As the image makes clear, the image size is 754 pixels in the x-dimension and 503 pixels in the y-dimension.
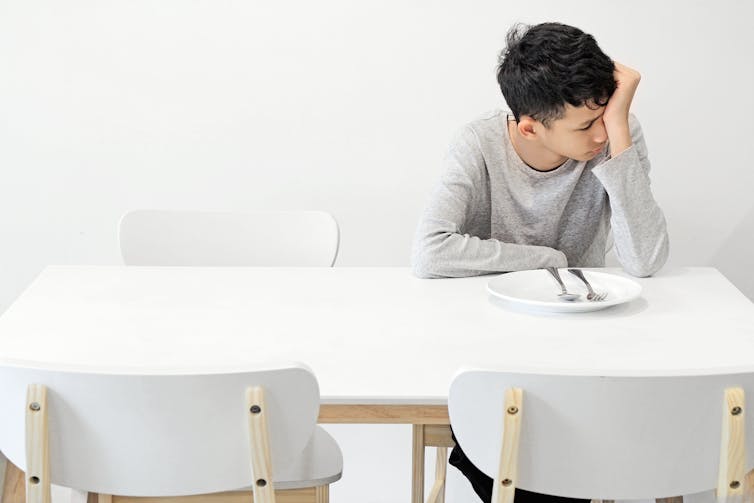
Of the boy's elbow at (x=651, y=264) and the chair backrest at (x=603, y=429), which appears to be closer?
the chair backrest at (x=603, y=429)

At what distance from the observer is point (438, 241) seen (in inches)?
74.0

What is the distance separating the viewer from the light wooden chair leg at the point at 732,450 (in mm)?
1190

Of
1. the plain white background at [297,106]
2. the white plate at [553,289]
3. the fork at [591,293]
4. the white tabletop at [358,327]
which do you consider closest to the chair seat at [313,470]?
the white tabletop at [358,327]

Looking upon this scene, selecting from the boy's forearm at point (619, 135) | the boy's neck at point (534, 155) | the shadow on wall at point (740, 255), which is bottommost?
the shadow on wall at point (740, 255)

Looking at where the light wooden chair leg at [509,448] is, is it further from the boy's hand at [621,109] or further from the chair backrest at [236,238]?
the chair backrest at [236,238]

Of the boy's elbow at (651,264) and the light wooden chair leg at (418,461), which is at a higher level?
the boy's elbow at (651,264)

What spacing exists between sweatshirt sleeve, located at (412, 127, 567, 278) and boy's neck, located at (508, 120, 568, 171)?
0.08m

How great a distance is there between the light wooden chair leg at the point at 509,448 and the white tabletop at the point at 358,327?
0.24ft

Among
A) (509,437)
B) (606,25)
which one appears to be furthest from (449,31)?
(509,437)

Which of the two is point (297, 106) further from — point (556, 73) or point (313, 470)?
point (313, 470)

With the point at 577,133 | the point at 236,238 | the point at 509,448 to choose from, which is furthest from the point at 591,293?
the point at 236,238

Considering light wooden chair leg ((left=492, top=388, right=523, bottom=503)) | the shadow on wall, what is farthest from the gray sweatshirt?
the shadow on wall

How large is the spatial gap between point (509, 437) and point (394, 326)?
43 centimetres

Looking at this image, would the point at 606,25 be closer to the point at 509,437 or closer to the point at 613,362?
the point at 613,362
